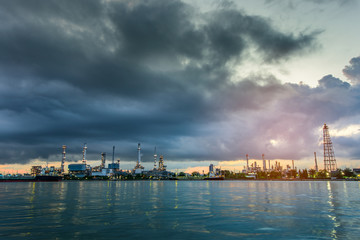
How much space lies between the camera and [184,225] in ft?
83.5

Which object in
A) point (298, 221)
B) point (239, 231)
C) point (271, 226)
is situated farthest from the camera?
point (298, 221)

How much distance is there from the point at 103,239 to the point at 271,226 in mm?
17361

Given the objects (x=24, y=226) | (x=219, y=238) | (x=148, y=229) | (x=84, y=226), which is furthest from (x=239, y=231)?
(x=24, y=226)

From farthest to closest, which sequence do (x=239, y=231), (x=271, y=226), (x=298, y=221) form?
(x=298, y=221)
(x=271, y=226)
(x=239, y=231)

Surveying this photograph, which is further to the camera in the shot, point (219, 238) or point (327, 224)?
point (327, 224)

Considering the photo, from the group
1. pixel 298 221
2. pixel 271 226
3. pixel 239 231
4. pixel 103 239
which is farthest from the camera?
pixel 298 221

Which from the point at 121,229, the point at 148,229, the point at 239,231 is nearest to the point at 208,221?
the point at 239,231

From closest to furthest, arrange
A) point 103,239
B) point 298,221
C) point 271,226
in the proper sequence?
point 103,239 → point 271,226 → point 298,221

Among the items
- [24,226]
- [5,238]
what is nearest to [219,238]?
[5,238]

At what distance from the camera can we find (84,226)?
2497cm

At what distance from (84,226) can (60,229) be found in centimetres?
234

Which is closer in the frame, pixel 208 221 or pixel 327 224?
pixel 327 224

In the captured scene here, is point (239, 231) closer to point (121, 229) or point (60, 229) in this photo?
point (121, 229)

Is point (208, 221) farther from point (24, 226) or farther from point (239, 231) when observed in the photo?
point (24, 226)
